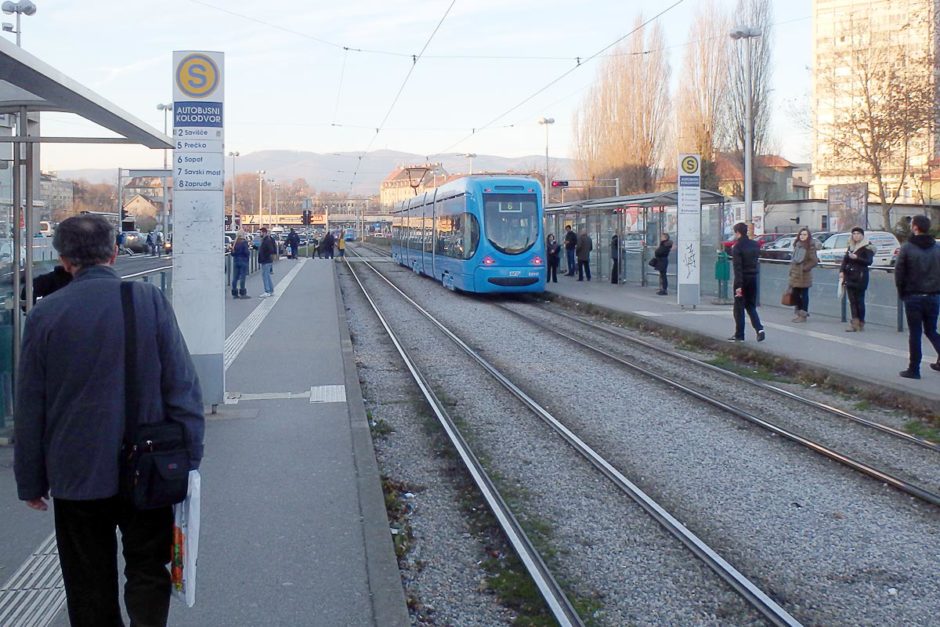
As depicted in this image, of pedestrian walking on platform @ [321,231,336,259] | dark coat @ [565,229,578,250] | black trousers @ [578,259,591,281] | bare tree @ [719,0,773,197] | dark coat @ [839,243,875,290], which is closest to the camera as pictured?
dark coat @ [839,243,875,290]

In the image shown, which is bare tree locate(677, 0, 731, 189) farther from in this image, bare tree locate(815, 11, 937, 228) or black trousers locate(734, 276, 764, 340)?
black trousers locate(734, 276, 764, 340)

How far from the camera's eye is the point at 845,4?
97688 mm

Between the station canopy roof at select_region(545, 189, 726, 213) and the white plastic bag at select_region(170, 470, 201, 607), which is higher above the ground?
the station canopy roof at select_region(545, 189, 726, 213)

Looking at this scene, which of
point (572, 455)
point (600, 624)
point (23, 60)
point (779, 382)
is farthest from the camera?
point (779, 382)

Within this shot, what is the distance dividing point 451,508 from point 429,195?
2634cm

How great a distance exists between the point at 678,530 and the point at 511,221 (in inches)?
752

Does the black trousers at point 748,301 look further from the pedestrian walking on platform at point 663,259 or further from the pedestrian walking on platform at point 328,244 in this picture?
the pedestrian walking on platform at point 328,244

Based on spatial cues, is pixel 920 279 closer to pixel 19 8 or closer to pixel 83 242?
pixel 83 242

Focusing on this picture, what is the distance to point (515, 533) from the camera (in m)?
6.41

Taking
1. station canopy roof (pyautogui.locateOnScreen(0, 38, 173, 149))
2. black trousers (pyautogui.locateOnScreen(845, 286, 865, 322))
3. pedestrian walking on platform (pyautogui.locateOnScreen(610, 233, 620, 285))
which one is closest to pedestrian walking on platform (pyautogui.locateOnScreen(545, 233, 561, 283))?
pedestrian walking on platform (pyautogui.locateOnScreen(610, 233, 620, 285))

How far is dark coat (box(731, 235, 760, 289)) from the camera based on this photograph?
15.1 meters

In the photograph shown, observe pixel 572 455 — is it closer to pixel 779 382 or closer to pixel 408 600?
pixel 408 600

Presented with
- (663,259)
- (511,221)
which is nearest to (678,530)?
(511,221)

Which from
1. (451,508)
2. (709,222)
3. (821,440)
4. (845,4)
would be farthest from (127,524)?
(845,4)
